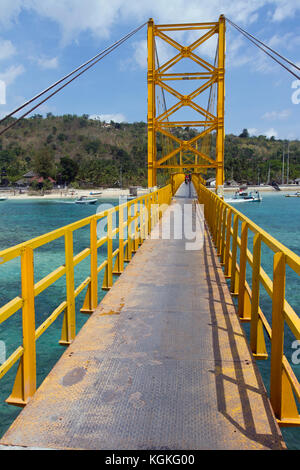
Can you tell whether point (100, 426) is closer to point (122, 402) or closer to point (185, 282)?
point (122, 402)

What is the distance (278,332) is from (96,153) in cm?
13507

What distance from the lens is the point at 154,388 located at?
2.95 metres

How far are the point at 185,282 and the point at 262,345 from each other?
2471mm

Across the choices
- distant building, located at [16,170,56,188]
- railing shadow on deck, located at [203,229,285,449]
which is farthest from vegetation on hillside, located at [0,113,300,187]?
railing shadow on deck, located at [203,229,285,449]

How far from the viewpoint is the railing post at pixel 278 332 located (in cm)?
269

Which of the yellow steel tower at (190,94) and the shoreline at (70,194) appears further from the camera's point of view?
the shoreline at (70,194)

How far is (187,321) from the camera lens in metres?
4.38

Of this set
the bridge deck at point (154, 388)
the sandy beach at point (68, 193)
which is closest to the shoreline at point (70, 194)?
the sandy beach at point (68, 193)

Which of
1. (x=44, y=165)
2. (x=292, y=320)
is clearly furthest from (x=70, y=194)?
(x=292, y=320)

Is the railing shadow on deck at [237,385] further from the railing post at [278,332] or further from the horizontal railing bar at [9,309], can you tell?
the horizontal railing bar at [9,309]

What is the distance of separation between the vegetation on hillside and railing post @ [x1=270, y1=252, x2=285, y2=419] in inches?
3052

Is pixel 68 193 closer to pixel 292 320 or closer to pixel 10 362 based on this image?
pixel 10 362

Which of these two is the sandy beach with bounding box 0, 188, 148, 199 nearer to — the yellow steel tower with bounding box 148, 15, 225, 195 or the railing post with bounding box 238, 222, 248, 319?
the yellow steel tower with bounding box 148, 15, 225, 195

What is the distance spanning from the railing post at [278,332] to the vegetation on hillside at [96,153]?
254 ft
